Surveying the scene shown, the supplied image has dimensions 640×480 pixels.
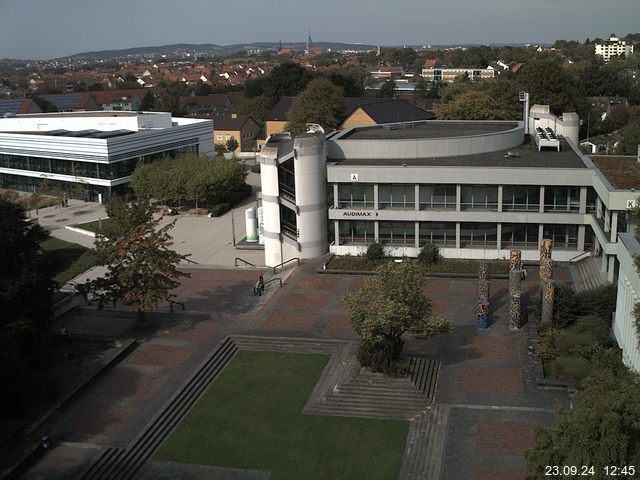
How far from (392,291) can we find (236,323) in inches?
399

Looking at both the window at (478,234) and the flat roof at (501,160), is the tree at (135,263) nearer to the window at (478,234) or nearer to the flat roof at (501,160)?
the flat roof at (501,160)

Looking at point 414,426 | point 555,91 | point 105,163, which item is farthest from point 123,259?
point 555,91

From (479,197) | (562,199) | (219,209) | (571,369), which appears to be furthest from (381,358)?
(219,209)

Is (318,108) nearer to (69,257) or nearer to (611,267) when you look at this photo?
(69,257)

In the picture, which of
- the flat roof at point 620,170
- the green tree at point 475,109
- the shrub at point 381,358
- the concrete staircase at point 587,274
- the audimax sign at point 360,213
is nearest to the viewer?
the shrub at point 381,358

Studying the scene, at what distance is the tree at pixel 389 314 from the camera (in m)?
26.5

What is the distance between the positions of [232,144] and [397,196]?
52.3 metres

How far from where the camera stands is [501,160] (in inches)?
1784

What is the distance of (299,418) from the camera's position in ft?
84.4

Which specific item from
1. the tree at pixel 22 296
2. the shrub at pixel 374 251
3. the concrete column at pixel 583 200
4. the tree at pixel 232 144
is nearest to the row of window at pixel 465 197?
the concrete column at pixel 583 200

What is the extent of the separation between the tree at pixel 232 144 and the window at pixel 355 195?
5054cm

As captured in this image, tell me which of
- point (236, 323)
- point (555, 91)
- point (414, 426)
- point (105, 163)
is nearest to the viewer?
point (414, 426)

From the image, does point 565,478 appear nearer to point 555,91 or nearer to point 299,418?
point 299,418
